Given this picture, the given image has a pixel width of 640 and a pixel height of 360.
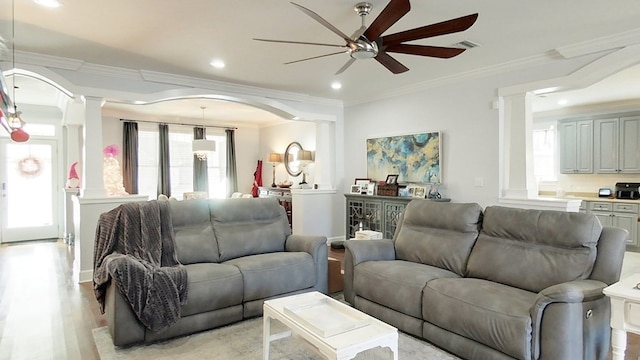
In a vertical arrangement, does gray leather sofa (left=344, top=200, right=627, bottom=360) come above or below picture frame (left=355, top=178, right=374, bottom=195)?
below

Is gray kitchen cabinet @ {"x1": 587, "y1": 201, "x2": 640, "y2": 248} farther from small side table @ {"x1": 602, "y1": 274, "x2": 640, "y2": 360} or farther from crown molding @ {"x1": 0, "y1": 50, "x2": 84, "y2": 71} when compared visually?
crown molding @ {"x1": 0, "y1": 50, "x2": 84, "y2": 71}

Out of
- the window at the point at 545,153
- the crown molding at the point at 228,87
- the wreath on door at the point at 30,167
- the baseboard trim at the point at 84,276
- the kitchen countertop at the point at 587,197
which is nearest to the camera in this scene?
the baseboard trim at the point at 84,276

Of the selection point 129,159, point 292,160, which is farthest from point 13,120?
point 292,160

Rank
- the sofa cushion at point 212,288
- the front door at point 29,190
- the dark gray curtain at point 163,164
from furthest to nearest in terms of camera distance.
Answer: the dark gray curtain at point 163,164 → the front door at point 29,190 → the sofa cushion at point 212,288

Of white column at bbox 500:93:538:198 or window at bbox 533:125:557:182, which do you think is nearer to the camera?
white column at bbox 500:93:538:198

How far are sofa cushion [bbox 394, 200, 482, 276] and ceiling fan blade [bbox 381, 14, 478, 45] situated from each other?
61.5 inches

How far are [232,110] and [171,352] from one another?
18.9 ft

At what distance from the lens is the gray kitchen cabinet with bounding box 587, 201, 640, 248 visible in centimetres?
595

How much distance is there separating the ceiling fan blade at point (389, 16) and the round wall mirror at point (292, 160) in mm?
5856

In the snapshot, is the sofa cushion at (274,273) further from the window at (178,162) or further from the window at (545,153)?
the window at (545,153)

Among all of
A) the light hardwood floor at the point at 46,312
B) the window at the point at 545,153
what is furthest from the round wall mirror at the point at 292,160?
the window at the point at 545,153

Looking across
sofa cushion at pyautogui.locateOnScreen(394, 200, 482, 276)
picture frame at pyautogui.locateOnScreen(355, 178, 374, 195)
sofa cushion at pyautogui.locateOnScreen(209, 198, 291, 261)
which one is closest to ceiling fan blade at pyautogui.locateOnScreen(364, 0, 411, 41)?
→ sofa cushion at pyautogui.locateOnScreen(394, 200, 482, 276)

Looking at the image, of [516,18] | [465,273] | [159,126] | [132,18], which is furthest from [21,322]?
[159,126]

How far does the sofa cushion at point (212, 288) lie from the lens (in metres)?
2.90
